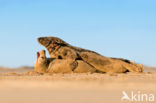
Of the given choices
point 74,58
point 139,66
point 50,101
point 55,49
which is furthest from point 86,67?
point 50,101

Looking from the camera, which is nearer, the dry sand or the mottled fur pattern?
the dry sand

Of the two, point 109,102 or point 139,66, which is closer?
point 109,102

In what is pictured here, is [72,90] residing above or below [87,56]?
below

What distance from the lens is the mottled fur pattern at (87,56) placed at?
17.6 meters

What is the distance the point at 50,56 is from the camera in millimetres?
18188

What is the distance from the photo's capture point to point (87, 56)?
17.7 m

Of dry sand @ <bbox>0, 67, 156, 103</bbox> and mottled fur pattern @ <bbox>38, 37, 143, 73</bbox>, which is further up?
mottled fur pattern @ <bbox>38, 37, 143, 73</bbox>

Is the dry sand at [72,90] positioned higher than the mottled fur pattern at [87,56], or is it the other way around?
the mottled fur pattern at [87,56]

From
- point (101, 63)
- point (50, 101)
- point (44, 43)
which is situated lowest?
point (50, 101)

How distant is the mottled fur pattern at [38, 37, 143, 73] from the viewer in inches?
693

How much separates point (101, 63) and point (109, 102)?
11.6 meters

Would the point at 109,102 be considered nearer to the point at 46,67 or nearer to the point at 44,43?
the point at 46,67

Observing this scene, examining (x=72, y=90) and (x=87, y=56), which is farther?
(x=87, y=56)

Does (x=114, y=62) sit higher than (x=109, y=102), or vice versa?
(x=114, y=62)
